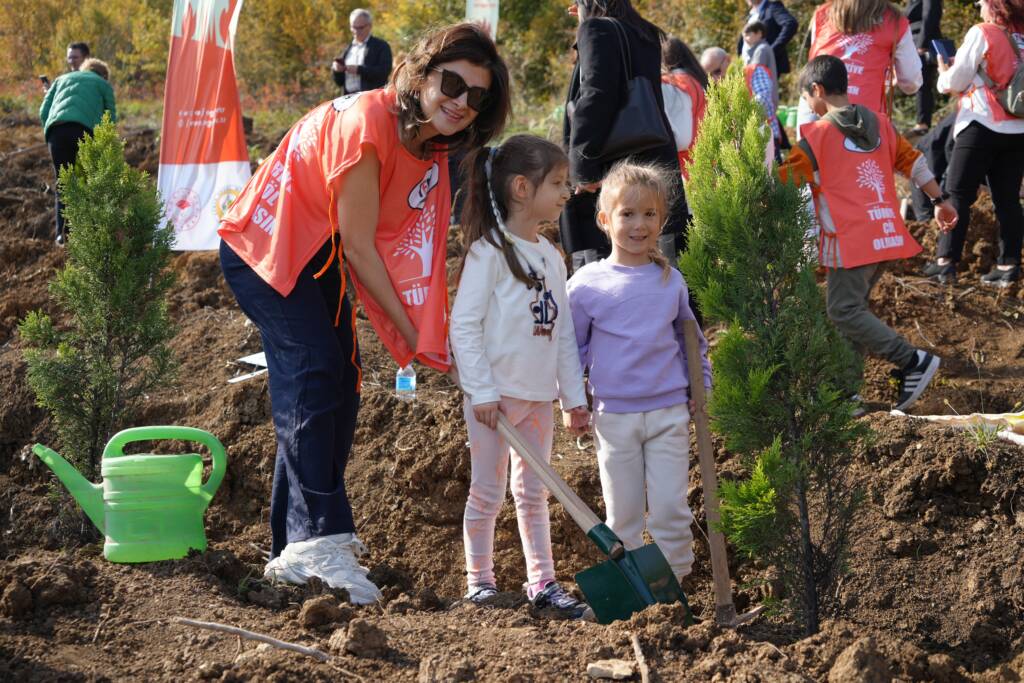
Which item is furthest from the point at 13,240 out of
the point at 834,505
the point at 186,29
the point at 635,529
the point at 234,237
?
the point at 834,505

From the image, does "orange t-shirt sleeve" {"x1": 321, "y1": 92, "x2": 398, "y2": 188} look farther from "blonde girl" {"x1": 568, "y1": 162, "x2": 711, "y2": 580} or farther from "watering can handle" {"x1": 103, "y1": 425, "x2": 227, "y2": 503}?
"watering can handle" {"x1": 103, "y1": 425, "x2": 227, "y2": 503}

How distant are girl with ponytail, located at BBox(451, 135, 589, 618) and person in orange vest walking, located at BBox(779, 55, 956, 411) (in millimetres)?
1979

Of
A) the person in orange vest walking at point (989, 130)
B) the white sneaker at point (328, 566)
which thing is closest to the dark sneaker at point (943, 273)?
the person in orange vest walking at point (989, 130)

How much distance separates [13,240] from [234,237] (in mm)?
7522

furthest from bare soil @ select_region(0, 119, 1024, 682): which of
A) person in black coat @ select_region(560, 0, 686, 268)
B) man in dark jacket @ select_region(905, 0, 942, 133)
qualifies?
man in dark jacket @ select_region(905, 0, 942, 133)

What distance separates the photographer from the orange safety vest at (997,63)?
668cm

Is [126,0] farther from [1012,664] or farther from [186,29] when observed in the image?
[1012,664]

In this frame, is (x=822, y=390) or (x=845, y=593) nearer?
(x=822, y=390)

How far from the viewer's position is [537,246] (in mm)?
3988

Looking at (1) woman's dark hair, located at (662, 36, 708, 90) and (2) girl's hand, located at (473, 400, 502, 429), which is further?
(1) woman's dark hair, located at (662, 36, 708, 90)

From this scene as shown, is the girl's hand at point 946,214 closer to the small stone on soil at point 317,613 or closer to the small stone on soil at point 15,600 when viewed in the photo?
the small stone on soil at point 317,613

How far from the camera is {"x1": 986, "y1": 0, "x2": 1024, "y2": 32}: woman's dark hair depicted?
22.0ft

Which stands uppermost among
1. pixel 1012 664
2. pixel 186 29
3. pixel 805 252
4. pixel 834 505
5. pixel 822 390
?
pixel 186 29

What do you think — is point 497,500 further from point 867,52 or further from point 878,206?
point 867,52
